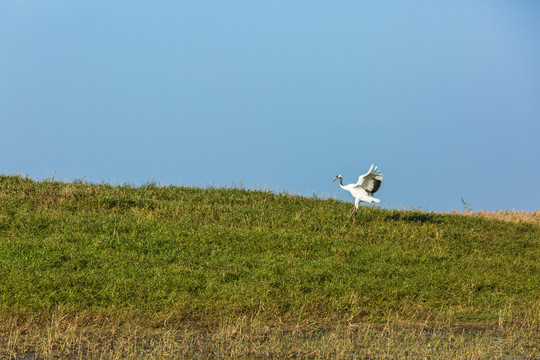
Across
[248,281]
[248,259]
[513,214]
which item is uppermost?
[513,214]

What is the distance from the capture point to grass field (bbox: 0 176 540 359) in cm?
841

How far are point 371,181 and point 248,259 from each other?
18.7 ft

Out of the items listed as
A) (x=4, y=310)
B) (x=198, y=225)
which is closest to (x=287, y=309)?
(x=4, y=310)

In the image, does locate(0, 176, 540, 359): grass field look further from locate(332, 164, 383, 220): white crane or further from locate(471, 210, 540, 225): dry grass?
locate(471, 210, 540, 225): dry grass

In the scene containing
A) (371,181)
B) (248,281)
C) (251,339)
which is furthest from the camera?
(371,181)

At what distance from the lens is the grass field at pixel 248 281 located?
841 centimetres

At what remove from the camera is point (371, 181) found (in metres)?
17.1

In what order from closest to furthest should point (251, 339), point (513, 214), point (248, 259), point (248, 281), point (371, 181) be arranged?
point (251, 339), point (248, 281), point (248, 259), point (371, 181), point (513, 214)

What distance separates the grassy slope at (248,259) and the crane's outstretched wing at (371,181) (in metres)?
1.39

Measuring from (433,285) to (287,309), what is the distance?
13.7 feet

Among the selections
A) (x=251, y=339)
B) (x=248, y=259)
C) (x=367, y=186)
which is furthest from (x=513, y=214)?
(x=251, y=339)

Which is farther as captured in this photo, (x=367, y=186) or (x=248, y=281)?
(x=367, y=186)

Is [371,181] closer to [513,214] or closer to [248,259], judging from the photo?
[248,259]

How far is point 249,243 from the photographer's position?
14.9m
